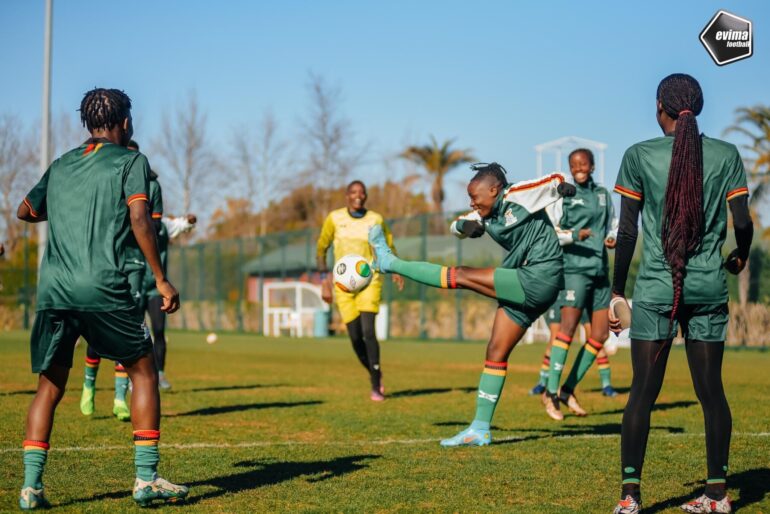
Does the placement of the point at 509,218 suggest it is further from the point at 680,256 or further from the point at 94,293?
the point at 94,293

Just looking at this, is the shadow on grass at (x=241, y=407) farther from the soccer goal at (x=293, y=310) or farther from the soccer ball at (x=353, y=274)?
the soccer goal at (x=293, y=310)

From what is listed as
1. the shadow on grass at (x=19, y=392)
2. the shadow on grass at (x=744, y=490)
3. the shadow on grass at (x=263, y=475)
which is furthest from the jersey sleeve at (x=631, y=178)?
the shadow on grass at (x=19, y=392)

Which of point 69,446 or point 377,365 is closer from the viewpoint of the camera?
point 69,446

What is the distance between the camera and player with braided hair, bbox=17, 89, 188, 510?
5023 millimetres

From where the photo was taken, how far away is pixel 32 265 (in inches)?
1489

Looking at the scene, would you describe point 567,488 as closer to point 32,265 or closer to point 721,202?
point 721,202

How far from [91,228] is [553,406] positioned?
539 cm

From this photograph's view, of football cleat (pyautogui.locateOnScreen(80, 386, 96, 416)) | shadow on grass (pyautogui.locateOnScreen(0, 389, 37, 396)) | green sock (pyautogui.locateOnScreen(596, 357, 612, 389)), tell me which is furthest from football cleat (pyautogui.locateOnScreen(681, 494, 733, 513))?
shadow on grass (pyautogui.locateOnScreen(0, 389, 37, 396))

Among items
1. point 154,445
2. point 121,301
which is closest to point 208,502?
point 154,445

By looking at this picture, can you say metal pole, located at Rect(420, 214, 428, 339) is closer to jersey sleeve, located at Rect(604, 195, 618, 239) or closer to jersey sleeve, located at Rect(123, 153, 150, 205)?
jersey sleeve, located at Rect(604, 195, 618, 239)

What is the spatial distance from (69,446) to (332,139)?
125ft

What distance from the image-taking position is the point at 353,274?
315 inches

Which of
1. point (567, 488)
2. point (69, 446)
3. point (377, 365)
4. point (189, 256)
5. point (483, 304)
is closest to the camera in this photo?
point (567, 488)

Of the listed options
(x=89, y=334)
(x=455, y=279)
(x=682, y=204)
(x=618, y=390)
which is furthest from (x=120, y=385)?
(x=618, y=390)
